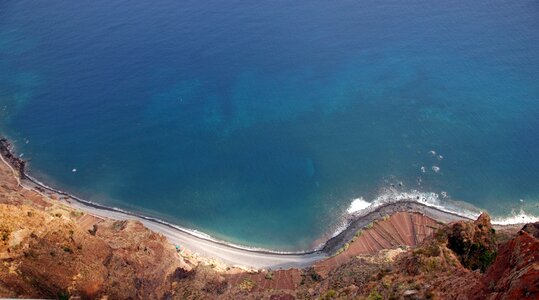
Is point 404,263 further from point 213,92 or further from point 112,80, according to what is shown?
point 112,80

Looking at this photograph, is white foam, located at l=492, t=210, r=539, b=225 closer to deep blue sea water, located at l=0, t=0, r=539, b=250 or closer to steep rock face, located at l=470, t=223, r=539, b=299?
deep blue sea water, located at l=0, t=0, r=539, b=250

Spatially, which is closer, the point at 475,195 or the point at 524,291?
the point at 524,291

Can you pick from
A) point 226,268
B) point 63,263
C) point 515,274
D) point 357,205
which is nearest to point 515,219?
point 357,205

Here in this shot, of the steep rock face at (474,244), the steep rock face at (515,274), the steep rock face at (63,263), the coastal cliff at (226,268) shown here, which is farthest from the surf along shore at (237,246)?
the steep rock face at (515,274)

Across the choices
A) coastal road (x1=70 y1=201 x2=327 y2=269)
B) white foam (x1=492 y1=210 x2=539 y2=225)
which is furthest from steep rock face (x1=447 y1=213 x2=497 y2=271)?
white foam (x1=492 y1=210 x2=539 y2=225)

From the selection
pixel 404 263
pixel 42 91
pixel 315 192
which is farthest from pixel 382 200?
pixel 42 91

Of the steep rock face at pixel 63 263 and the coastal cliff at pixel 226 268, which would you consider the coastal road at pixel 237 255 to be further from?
the steep rock face at pixel 63 263

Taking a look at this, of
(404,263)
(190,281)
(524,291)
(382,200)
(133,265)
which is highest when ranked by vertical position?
(524,291)
